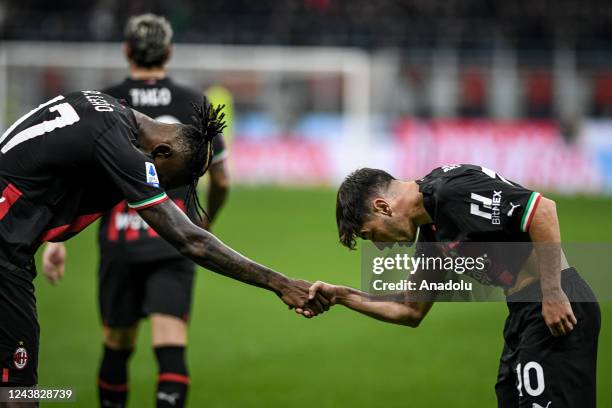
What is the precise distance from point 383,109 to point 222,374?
63.0 ft

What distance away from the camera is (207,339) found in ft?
29.3

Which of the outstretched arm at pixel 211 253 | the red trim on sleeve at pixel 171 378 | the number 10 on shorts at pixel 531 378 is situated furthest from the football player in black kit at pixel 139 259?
the number 10 on shorts at pixel 531 378

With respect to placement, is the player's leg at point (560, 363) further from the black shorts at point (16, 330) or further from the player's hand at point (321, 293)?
the black shorts at point (16, 330)

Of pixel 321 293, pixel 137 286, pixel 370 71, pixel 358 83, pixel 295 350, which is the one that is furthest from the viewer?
pixel 370 71

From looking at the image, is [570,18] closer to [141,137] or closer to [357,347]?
[357,347]

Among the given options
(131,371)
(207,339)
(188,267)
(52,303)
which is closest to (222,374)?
(131,371)

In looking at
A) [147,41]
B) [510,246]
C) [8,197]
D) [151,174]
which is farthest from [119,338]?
[510,246]

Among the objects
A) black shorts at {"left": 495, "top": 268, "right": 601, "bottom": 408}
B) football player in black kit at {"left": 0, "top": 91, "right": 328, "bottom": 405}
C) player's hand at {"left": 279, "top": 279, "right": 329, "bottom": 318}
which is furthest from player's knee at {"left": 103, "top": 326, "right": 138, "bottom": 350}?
black shorts at {"left": 495, "top": 268, "right": 601, "bottom": 408}

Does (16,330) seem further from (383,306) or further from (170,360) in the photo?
(383,306)

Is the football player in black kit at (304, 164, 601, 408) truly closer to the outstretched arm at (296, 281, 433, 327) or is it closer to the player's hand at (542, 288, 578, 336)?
the player's hand at (542, 288, 578, 336)

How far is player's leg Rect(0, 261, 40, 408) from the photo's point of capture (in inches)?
150

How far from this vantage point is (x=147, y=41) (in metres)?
5.71

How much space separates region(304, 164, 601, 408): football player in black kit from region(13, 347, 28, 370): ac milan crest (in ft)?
4.20

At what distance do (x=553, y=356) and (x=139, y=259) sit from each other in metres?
2.73
